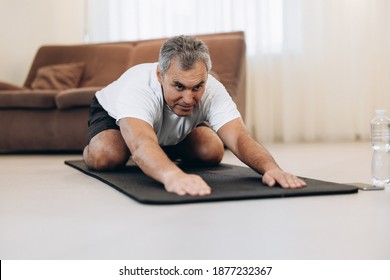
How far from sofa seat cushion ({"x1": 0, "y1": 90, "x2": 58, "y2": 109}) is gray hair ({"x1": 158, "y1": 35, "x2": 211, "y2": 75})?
2.25 metres

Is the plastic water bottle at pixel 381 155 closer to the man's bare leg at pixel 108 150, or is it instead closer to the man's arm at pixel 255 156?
the man's arm at pixel 255 156

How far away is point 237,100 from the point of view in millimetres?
4590

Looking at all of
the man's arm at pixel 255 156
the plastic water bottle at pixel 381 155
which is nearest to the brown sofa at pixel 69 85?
→ the man's arm at pixel 255 156

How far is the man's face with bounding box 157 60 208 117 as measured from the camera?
2293mm

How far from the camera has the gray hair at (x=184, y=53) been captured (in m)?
2.28

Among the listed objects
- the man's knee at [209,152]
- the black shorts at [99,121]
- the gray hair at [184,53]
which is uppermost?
the gray hair at [184,53]

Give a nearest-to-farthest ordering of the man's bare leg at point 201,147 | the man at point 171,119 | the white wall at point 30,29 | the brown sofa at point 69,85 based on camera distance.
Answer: the man at point 171,119 → the man's bare leg at point 201,147 → the brown sofa at point 69,85 → the white wall at point 30,29

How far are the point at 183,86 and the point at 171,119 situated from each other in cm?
34

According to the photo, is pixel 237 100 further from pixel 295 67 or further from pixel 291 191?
pixel 291 191

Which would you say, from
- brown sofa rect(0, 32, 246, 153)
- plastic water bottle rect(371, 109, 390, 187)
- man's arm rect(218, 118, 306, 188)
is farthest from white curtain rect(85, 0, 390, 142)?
man's arm rect(218, 118, 306, 188)

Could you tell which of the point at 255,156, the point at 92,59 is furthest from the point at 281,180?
the point at 92,59

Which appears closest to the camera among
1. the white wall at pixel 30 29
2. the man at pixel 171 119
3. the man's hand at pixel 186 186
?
the man's hand at pixel 186 186

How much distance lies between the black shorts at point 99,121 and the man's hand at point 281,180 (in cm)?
94

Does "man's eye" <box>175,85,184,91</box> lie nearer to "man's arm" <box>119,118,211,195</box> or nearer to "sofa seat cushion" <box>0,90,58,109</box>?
"man's arm" <box>119,118,211,195</box>
